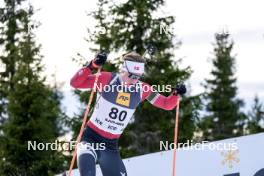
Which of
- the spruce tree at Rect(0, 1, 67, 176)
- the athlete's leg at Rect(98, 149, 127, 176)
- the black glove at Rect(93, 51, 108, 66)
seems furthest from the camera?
the spruce tree at Rect(0, 1, 67, 176)

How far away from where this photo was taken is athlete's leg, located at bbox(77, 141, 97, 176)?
5902 mm

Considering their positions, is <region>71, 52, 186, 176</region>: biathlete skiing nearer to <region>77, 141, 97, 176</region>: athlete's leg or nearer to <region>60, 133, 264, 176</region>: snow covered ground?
<region>77, 141, 97, 176</region>: athlete's leg

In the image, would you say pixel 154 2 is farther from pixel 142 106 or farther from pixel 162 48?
pixel 142 106

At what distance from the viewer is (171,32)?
17.4 m

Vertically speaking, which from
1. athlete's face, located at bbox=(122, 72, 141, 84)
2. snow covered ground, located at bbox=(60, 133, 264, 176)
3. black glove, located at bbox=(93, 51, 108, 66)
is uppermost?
black glove, located at bbox=(93, 51, 108, 66)

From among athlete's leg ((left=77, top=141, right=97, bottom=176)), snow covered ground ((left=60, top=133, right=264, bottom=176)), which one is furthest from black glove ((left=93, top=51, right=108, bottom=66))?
snow covered ground ((left=60, top=133, right=264, bottom=176))

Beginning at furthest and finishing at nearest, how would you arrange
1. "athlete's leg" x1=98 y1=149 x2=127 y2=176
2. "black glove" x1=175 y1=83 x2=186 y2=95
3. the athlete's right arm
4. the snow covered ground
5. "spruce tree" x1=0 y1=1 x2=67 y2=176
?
1. "spruce tree" x1=0 y1=1 x2=67 y2=176
2. "black glove" x1=175 y1=83 x2=186 y2=95
3. the snow covered ground
4. "athlete's leg" x1=98 y1=149 x2=127 y2=176
5. the athlete's right arm

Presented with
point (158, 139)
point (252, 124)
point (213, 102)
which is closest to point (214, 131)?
point (213, 102)

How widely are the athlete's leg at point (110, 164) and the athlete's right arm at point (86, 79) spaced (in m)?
0.75

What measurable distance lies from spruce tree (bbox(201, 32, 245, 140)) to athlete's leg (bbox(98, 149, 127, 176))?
84.4 feet

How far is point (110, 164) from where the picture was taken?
616 cm

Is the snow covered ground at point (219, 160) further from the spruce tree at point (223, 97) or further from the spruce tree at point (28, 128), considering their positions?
the spruce tree at point (223, 97)

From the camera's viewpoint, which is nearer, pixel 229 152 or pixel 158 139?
pixel 229 152

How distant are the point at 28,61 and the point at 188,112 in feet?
19.7
